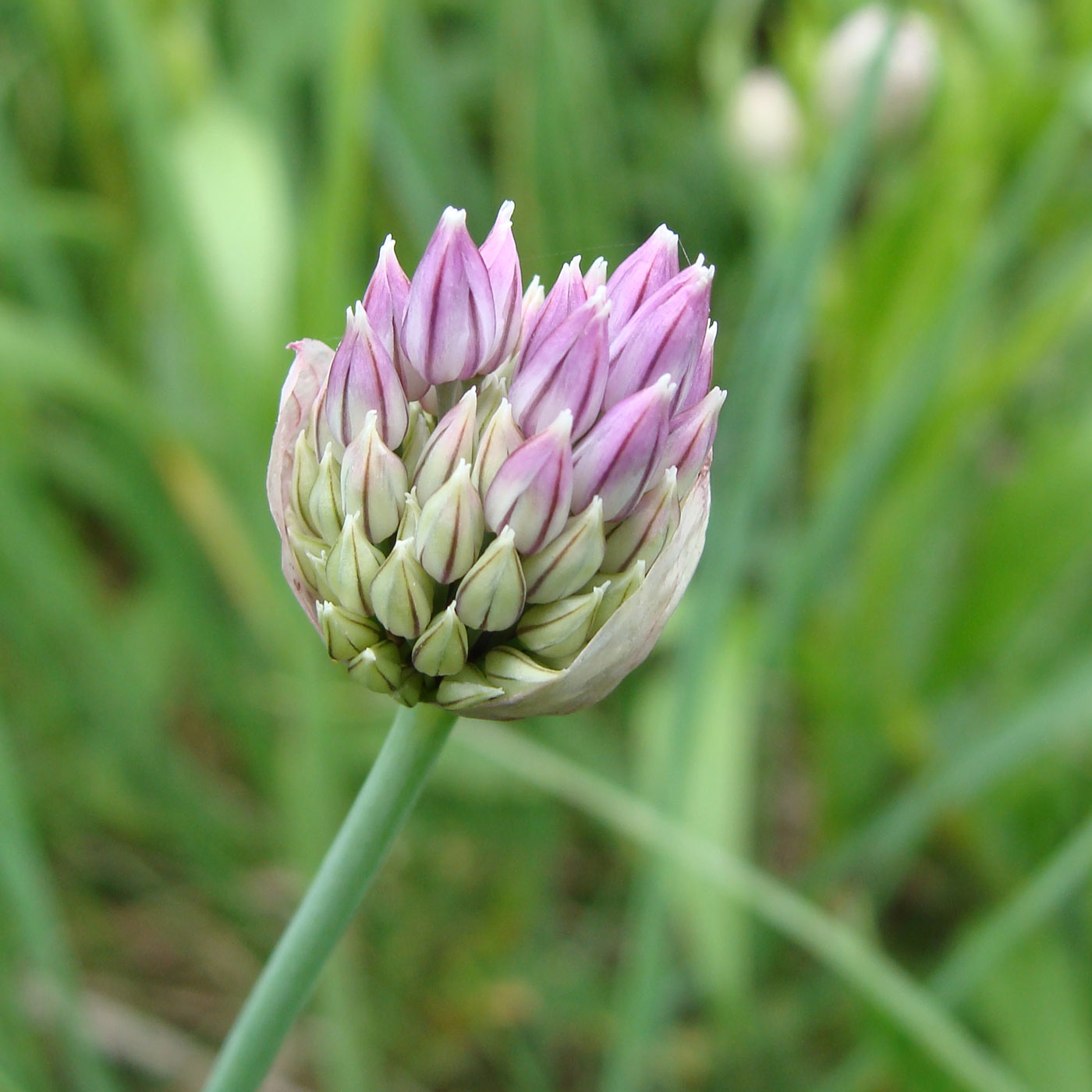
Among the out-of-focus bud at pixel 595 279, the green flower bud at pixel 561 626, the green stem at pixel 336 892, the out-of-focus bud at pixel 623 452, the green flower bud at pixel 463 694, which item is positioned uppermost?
the out-of-focus bud at pixel 595 279

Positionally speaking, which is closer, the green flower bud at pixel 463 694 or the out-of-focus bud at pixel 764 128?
the green flower bud at pixel 463 694

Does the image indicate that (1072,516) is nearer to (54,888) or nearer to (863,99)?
(863,99)

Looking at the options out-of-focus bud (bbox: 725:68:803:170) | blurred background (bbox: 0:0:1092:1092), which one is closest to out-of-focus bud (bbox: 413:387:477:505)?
blurred background (bbox: 0:0:1092:1092)

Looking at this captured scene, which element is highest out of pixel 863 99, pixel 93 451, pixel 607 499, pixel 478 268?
pixel 93 451

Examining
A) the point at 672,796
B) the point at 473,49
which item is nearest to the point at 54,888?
the point at 672,796

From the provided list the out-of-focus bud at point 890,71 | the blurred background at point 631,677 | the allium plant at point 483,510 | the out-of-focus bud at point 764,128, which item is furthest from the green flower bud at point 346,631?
the out-of-focus bud at point 764,128

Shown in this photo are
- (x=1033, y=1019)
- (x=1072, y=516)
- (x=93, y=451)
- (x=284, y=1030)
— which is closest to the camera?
(x=284, y=1030)

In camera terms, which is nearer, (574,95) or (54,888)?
(54,888)

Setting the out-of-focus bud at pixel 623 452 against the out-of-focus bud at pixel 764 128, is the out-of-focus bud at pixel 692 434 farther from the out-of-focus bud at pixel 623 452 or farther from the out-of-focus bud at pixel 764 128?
the out-of-focus bud at pixel 764 128
